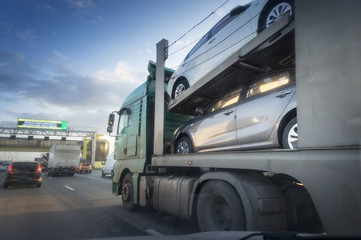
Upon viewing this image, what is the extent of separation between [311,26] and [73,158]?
2407 centimetres

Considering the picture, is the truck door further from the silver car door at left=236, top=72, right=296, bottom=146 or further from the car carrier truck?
the silver car door at left=236, top=72, right=296, bottom=146

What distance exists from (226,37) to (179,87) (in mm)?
1569

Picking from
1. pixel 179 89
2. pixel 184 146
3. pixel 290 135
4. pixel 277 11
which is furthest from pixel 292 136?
pixel 179 89

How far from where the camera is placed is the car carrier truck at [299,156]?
202cm

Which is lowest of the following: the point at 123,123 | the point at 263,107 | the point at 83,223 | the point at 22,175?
the point at 83,223

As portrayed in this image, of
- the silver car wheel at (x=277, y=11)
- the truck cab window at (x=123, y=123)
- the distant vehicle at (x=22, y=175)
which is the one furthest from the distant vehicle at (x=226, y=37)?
the distant vehicle at (x=22, y=175)

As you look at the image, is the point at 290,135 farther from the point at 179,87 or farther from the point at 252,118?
the point at 179,87

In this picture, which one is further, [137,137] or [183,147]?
[137,137]

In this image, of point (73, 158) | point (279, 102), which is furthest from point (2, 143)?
point (279, 102)

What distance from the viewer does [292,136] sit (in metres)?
2.93

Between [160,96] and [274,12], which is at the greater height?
[274,12]

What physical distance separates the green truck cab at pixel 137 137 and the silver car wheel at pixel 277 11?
9.79 feet

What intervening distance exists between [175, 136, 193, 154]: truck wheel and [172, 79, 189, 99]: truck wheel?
0.97 meters

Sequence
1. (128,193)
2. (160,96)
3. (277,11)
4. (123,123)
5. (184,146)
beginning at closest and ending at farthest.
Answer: (277,11) < (184,146) < (160,96) < (128,193) < (123,123)
